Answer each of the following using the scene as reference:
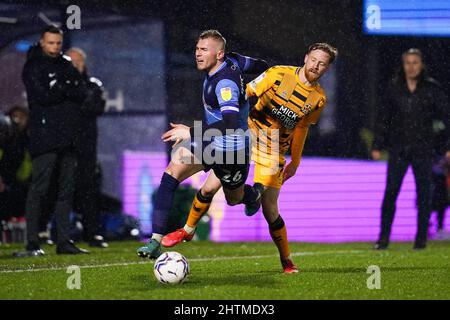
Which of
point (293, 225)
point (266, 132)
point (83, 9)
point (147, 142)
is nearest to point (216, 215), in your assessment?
point (293, 225)

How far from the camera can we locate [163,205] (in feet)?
23.6

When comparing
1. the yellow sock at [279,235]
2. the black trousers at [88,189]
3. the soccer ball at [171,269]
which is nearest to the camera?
the soccer ball at [171,269]

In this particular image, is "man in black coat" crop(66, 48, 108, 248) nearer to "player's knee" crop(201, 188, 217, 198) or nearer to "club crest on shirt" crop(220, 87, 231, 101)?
"player's knee" crop(201, 188, 217, 198)

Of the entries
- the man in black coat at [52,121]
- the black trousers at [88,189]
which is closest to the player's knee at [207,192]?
the man in black coat at [52,121]

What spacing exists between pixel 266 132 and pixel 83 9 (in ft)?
27.9

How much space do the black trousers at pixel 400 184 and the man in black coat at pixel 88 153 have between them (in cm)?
328

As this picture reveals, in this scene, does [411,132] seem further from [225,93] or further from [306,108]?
[225,93]

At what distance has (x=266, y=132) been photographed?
25.7 ft

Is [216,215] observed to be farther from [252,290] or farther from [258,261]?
[252,290]

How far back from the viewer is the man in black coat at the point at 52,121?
9.85m

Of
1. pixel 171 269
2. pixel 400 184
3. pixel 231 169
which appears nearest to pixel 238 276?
pixel 231 169

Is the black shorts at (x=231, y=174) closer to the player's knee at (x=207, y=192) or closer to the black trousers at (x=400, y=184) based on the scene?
the player's knee at (x=207, y=192)

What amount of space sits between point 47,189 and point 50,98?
95cm

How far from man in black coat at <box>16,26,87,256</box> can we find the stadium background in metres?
4.47
